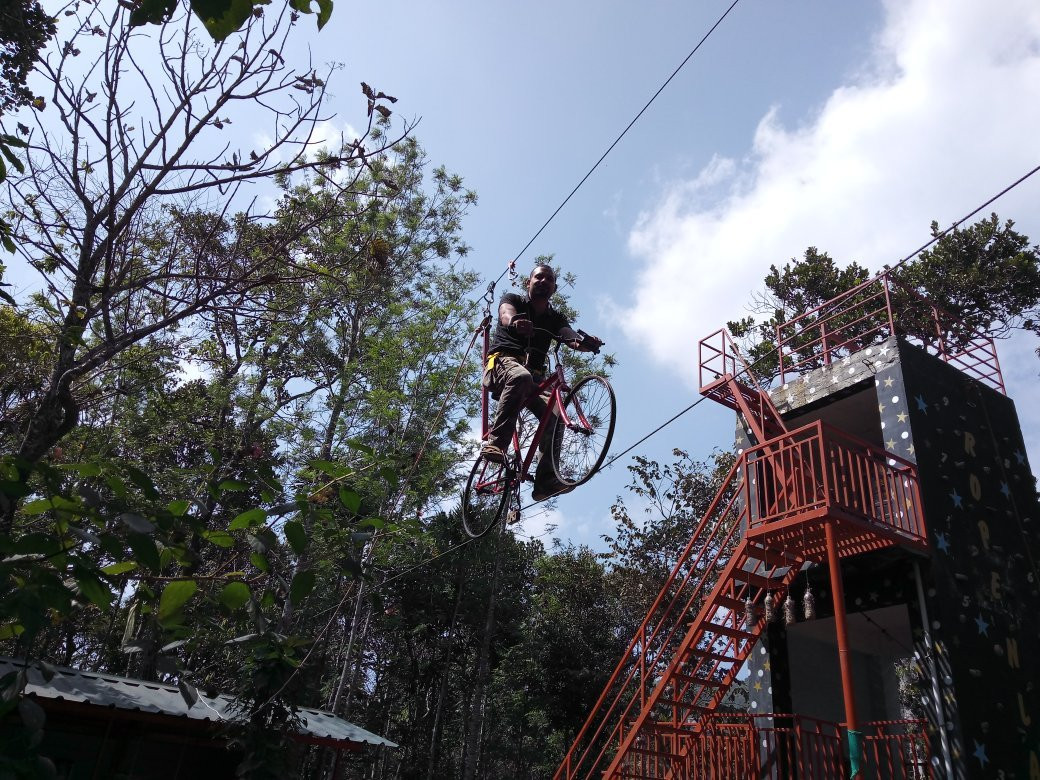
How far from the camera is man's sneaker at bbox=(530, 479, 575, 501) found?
6.88 meters

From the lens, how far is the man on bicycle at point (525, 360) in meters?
6.82

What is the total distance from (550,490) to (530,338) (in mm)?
1441

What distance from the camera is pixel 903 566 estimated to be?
316 inches

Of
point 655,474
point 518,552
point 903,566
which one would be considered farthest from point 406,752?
point 903,566

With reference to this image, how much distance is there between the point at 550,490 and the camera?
23.1ft

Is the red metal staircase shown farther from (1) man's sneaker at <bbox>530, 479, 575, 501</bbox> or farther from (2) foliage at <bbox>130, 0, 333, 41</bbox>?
(2) foliage at <bbox>130, 0, 333, 41</bbox>

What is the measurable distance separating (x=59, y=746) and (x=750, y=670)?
784 cm

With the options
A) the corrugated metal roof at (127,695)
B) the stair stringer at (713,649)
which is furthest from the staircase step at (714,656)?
the corrugated metal roof at (127,695)

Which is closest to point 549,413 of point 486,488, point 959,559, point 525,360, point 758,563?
point 525,360

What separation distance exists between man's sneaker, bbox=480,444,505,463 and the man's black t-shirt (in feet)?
2.87

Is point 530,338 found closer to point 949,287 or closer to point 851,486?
point 851,486

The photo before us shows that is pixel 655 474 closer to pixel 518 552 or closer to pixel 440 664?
pixel 518 552

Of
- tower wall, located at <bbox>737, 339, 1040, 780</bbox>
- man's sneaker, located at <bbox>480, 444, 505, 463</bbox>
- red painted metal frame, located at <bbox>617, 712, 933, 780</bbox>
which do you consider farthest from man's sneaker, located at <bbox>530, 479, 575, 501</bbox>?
tower wall, located at <bbox>737, 339, 1040, 780</bbox>

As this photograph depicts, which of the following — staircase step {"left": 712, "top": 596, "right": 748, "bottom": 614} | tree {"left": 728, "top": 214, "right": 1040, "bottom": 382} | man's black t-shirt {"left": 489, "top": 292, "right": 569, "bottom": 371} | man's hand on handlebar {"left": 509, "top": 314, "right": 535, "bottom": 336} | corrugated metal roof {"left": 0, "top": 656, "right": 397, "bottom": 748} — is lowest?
corrugated metal roof {"left": 0, "top": 656, "right": 397, "bottom": 748}
